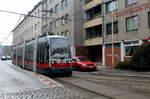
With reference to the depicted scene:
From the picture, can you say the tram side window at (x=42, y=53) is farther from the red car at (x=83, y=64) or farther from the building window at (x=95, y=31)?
the building window at (x=95, y=31)

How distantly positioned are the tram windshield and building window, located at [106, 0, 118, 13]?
1410 cm

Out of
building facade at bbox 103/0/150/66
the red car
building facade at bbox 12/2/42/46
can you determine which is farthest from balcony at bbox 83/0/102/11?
building facade at bbox 12/2/42/46

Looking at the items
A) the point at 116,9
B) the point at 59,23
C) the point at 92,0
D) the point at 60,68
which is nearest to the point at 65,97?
the point at 60,68

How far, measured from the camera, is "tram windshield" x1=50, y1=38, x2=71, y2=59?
61.1 feet

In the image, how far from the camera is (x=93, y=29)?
1487 inches

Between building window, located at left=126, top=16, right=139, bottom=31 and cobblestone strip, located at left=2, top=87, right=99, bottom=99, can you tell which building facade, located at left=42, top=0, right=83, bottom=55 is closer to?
building window, located at left=126, top=16, right=139, bottom=31

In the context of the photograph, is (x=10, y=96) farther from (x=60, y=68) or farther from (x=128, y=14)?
(x=128, y=14)

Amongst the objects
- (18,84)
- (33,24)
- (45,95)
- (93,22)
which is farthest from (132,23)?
(33,24)

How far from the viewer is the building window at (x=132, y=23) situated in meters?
27.5

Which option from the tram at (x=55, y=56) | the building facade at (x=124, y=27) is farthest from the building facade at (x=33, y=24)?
the tram at (x=55, y=56)

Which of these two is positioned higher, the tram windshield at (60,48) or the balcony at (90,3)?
the balcony at (90,3)

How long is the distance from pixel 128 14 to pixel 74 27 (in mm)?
13705

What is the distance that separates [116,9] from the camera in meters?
31.0

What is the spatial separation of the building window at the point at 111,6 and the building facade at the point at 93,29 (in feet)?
4.70
